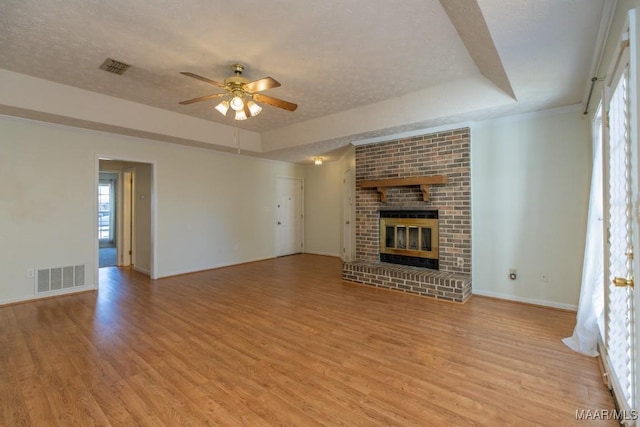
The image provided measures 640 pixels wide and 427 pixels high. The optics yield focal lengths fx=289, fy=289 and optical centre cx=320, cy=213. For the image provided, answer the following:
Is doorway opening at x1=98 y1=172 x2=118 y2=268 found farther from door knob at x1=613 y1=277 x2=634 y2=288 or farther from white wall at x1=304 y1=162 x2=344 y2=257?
door knob at x1=613 y1=277 x2=634 y2=288

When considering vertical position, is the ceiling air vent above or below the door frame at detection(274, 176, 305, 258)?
above

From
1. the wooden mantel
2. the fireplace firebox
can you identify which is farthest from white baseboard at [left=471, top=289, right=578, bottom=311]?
the wooden mantel

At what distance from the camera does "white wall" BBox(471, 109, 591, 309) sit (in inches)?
139

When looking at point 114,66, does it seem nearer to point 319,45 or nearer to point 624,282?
point 319,45

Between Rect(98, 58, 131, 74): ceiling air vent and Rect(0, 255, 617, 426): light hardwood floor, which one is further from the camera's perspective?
Rect(98, 58, 131, 74): ceiling air vent

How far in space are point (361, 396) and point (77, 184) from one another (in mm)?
5029

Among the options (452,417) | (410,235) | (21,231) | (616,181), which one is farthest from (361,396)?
(21,231)

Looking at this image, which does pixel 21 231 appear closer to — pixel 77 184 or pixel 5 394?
pixel 77 184

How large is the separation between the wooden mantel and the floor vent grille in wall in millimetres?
4767

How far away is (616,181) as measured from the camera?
79.6 inches

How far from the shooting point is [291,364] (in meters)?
2.38

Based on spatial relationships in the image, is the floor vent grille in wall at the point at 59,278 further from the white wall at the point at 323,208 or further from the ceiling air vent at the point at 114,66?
the white wall at the point at 323,208

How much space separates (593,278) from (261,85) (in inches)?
140

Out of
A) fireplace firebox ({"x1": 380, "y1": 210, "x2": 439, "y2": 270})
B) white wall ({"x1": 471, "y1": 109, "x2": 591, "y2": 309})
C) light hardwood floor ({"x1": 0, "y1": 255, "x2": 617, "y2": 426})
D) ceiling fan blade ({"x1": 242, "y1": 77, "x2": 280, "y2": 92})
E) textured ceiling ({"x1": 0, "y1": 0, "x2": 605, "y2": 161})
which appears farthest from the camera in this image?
fireplace firebox ({"x1": 380, "y1": 210, "x2": 439, "y2": 270})
